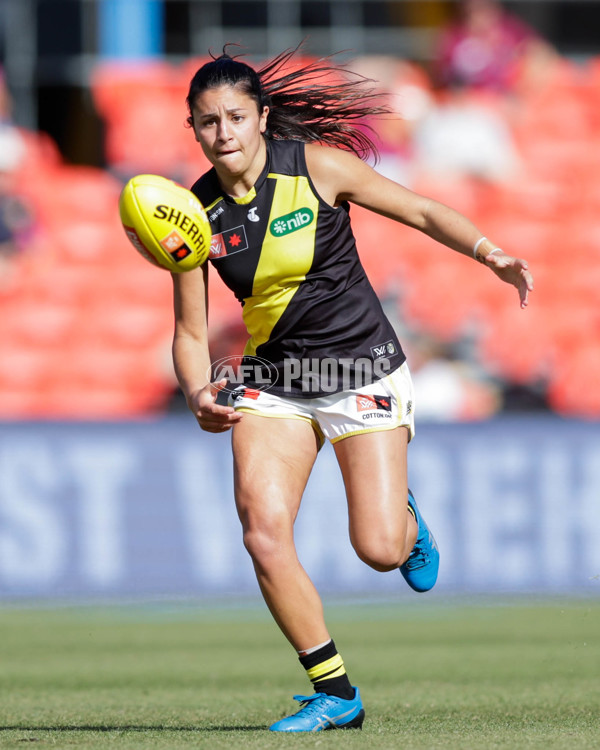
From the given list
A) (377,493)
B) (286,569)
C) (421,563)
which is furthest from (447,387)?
(286,569)

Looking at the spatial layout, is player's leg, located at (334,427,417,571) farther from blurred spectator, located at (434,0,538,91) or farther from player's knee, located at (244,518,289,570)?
blurred spectator, located at (434,0,538,91)

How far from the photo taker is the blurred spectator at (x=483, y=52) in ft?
49.2

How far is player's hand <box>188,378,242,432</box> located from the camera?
457cm

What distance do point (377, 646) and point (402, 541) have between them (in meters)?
3.13

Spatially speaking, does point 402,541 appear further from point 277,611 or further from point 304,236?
point 304,236

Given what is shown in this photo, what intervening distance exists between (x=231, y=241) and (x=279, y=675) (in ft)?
9.19

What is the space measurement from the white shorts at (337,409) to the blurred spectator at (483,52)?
1070 cm

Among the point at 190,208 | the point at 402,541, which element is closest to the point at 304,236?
the point at 190,208

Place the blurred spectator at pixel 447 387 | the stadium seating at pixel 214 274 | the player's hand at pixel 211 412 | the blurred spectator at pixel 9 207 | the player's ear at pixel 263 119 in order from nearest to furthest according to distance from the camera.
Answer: the player's hand at pixel 211 412 < the player's ear at pixel 263 119 < the blurred spectator at pixel 447 387 < the stadium seating at pixel 214 274 < the blurred spectator at pixel 9 207

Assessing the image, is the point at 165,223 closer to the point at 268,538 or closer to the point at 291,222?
the point at 291,222

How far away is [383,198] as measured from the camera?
16.5 feet

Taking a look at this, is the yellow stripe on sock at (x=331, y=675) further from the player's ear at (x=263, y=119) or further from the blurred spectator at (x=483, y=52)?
the blurred spectator at (x=483, y=52)

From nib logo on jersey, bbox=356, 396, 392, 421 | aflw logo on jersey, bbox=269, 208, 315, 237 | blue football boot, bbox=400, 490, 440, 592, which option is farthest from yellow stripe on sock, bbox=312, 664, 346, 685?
aflw logo on jersey, bbox=269, 208, 315, 237

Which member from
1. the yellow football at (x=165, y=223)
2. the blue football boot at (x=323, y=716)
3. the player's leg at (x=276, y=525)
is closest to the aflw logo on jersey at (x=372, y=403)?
the player's leg at (x=276, y=525)
